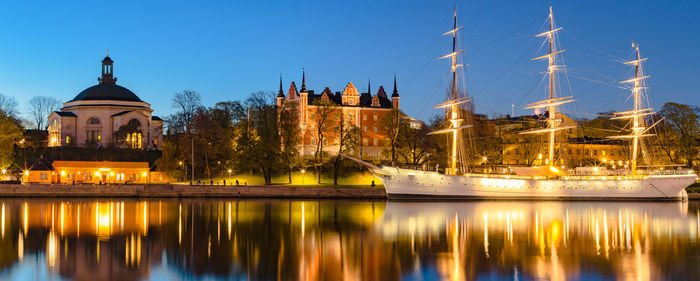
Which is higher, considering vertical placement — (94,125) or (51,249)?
(94,125)

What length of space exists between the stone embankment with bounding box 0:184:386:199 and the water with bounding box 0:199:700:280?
55.8 feet

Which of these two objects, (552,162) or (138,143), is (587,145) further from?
(138,143)

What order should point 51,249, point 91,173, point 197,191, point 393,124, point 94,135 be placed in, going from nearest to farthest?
1. point 51,249
2. point 197,191
3. point 91,173
4. point 393,124
5. point 94,135

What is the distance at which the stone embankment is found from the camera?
203 ft

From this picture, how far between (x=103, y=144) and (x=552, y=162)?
76.3m

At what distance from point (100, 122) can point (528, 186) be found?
255ft

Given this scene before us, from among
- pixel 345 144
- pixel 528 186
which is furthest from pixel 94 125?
pixel 528 186

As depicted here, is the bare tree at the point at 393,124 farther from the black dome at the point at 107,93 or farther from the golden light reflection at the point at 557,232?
the black dome at the point at 107,93

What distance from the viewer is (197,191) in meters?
62.2

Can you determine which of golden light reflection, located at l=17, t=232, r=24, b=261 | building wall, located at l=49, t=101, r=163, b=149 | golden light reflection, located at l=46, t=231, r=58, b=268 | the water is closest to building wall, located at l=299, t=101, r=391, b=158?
building wall, located at l=49, t=101, r=163, b=149

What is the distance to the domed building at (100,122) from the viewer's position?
4289 inches

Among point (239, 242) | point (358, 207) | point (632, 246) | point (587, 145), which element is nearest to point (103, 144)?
point (358, 207)

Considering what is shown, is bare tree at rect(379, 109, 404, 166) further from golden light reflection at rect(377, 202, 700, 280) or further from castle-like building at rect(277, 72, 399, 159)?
golden light reflection at rect(377, 202, 700, 280)

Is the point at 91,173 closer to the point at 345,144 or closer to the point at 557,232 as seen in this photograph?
the point at 345,144
